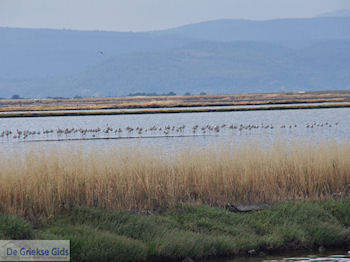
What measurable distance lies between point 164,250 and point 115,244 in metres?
0.93

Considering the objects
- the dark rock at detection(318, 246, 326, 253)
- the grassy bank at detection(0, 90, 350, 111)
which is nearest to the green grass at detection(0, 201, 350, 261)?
the dark rock at detection(318, 246, 326, 253)

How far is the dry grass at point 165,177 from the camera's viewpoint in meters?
12.4

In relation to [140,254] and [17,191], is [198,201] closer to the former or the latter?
[140,254]

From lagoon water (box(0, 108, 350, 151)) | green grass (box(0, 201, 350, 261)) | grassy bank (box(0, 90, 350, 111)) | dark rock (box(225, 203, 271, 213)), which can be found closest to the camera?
green grass (box(0, 201, 350, 261))

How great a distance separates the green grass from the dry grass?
27.2 inches

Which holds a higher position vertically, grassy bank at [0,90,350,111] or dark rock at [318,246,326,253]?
dark rock at [318,246,326,253]

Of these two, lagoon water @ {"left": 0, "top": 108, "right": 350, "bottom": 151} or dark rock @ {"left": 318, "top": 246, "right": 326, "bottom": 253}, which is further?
lagoon water @ {"left": 0, "top": 108, "right": 350, "bottom": 151}

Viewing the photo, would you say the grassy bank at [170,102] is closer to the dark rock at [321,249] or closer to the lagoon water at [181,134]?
the lagoon water at [181,134]

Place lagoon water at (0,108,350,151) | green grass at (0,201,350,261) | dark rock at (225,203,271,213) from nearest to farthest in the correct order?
green grass at (0,201,350,261)
dark rock at (225,203,271,213)
lagoon water at (0,108,350,151)

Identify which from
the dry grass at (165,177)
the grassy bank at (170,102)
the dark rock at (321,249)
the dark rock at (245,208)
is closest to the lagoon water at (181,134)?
the dry grass at (165,177)

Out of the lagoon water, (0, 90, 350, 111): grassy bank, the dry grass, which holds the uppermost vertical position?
the dry grass

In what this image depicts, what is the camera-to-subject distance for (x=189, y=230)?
11.8 meters

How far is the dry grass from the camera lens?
40.8 feet

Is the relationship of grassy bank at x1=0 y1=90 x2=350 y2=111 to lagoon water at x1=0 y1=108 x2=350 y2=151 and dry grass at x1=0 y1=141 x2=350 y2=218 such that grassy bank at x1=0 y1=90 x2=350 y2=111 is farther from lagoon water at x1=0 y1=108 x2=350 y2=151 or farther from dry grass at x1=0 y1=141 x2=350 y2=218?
dry grass at x1=0 y1=141 x2=350 y2=218
